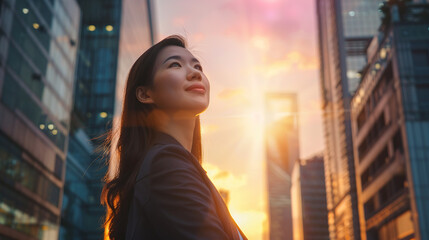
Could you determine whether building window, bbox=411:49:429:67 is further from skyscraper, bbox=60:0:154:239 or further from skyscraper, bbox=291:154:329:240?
skyscraper, bbox=291:154:329:240

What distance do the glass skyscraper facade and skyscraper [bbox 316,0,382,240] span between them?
197ft

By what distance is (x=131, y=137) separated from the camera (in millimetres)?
2094

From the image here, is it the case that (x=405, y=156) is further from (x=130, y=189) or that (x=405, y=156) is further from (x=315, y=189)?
(x=315, y=189)

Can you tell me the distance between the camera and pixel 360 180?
58875mm

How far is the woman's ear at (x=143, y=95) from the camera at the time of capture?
207cm

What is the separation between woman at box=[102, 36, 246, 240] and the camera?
56.9 inches

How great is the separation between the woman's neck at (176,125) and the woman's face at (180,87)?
3cm

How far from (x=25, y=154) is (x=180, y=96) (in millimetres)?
30796

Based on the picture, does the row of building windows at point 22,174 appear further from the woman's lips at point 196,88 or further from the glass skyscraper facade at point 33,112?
the woman's lips at point 196,88

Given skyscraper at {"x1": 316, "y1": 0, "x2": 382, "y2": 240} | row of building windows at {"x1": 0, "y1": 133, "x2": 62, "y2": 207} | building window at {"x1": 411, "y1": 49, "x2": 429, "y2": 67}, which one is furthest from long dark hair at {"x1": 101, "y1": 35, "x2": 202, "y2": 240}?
skyscraper at {"x1": 316, "y1": 0, "x2": 382, "y2": 240}

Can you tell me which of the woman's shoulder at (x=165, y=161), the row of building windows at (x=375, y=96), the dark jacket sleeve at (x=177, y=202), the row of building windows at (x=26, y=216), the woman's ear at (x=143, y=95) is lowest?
the dark jacket sleeve at (x=177, y=202)

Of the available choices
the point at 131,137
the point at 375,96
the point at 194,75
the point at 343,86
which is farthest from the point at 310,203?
the point at 194,75

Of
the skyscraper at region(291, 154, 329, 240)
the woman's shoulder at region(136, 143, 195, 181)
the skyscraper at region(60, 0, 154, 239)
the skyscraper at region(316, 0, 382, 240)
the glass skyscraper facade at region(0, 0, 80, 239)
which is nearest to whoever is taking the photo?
the woman's shoulder at region(136, 143, 195, 181)

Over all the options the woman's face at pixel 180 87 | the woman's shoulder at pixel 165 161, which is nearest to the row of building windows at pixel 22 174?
the woman's face at pixel 180 87
